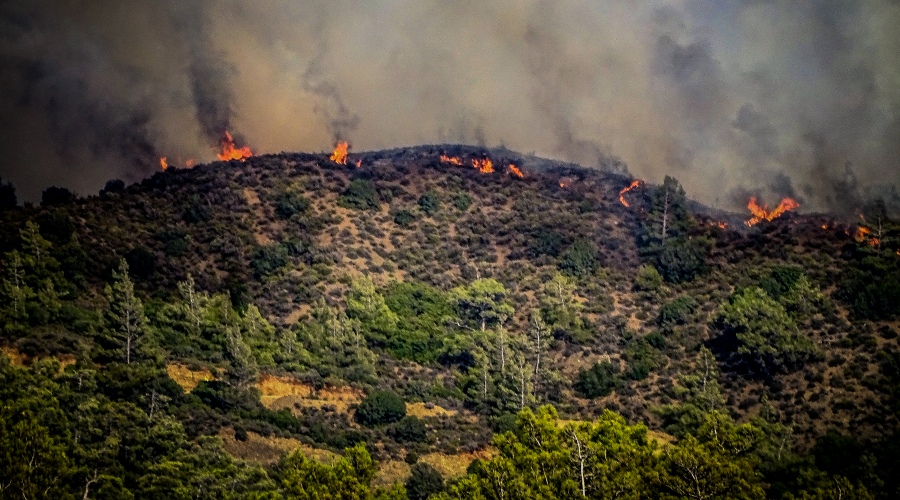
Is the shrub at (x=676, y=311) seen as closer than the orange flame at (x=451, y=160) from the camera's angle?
Yes

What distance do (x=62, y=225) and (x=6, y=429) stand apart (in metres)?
63.2

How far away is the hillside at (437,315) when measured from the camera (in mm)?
84062

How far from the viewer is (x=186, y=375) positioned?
302ft

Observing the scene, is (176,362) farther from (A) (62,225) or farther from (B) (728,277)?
(B) (728,277)

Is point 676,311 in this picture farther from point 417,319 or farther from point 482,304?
point 417,319

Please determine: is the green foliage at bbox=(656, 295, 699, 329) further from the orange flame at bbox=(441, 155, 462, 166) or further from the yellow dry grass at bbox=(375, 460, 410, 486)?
the orange flame at bbox=(441, 155, 462, 166)

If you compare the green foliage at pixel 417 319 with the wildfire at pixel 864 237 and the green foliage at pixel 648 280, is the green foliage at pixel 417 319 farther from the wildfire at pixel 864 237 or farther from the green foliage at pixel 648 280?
the wildfire at pixel 864 237

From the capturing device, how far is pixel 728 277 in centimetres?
12038

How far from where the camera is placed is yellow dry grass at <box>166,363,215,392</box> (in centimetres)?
9019

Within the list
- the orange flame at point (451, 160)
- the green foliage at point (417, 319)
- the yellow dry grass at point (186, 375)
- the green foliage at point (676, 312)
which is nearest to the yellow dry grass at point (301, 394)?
the yellow dry grass at point (186, 375)

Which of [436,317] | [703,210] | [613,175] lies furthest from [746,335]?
[613,175]

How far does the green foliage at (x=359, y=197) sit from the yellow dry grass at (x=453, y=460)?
60442mm

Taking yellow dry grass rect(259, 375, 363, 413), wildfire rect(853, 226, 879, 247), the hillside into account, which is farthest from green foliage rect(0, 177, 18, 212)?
wildfire rect(853, 226, 879, 247)

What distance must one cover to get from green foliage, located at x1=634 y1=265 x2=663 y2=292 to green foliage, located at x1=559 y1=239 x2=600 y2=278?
5.76m
